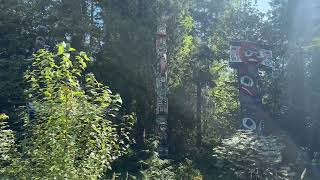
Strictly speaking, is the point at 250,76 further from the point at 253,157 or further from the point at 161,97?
the point at 253,157

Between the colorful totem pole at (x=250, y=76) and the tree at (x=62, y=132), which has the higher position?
the colorful totem pole at (x=250, y=76)

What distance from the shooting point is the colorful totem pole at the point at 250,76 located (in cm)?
1648

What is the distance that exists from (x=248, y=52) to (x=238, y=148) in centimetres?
657

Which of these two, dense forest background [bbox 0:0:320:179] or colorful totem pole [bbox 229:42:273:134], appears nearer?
colorful totem pole [bbox 229:42:273:134]

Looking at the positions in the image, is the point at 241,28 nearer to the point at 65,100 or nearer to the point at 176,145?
the point at 176,145

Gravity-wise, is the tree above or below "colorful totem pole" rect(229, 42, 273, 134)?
below

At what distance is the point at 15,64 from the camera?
18.1 meters

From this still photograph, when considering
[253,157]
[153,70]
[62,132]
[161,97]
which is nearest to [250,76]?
[161,97]

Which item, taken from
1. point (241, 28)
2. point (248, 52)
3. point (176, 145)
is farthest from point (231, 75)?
point (248, 52)

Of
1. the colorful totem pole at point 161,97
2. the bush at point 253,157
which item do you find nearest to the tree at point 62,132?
the bush at point 253,157

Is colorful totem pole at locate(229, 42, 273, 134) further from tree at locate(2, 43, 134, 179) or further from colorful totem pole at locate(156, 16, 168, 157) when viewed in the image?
tree at locate(2, 43, 134, 179)

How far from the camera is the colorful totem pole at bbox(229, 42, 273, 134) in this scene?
16.5 meters

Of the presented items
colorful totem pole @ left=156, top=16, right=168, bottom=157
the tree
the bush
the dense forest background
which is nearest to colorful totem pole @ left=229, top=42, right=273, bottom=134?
the dense forest background

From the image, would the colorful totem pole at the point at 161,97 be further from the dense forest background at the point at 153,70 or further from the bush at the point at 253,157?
the bush at the point at 253,157
